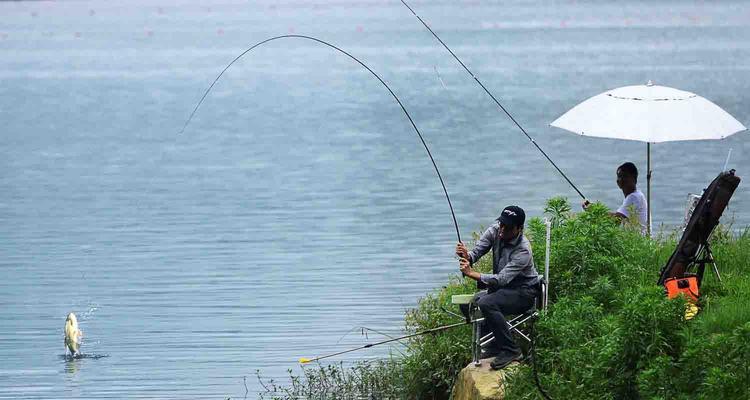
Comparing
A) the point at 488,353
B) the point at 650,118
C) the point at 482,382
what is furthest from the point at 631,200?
the point at 482,382

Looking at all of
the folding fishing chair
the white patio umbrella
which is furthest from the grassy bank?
the white patio umbrella

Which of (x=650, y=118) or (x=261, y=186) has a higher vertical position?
(x=650, y=118)

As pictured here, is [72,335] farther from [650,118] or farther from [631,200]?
[650,118]

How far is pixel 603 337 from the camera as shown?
28.9 feet

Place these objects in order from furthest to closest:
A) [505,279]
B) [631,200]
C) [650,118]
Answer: [631,200] < [650,118] < [505,279]

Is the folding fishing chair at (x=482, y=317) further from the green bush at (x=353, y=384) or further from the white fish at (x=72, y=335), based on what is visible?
the white fish at (x=72, y=335)

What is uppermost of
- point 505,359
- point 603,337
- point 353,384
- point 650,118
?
point 650,118

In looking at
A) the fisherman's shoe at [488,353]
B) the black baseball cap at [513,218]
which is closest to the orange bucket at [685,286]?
the black baseball cap at [513,218]

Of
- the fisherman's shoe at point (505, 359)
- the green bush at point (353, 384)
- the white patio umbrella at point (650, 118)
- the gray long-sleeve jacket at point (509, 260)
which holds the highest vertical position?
the white patio umbrella at point (650, 118)

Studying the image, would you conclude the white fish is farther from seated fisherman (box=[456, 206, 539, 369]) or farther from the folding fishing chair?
seated fisherman (box=[456, 206, 539, 369])

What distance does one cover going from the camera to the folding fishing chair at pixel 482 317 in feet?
30.9

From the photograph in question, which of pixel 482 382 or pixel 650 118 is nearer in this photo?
pixel 482 382

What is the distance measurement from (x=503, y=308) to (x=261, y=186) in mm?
17616

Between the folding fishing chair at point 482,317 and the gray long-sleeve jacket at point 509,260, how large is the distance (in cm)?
10
